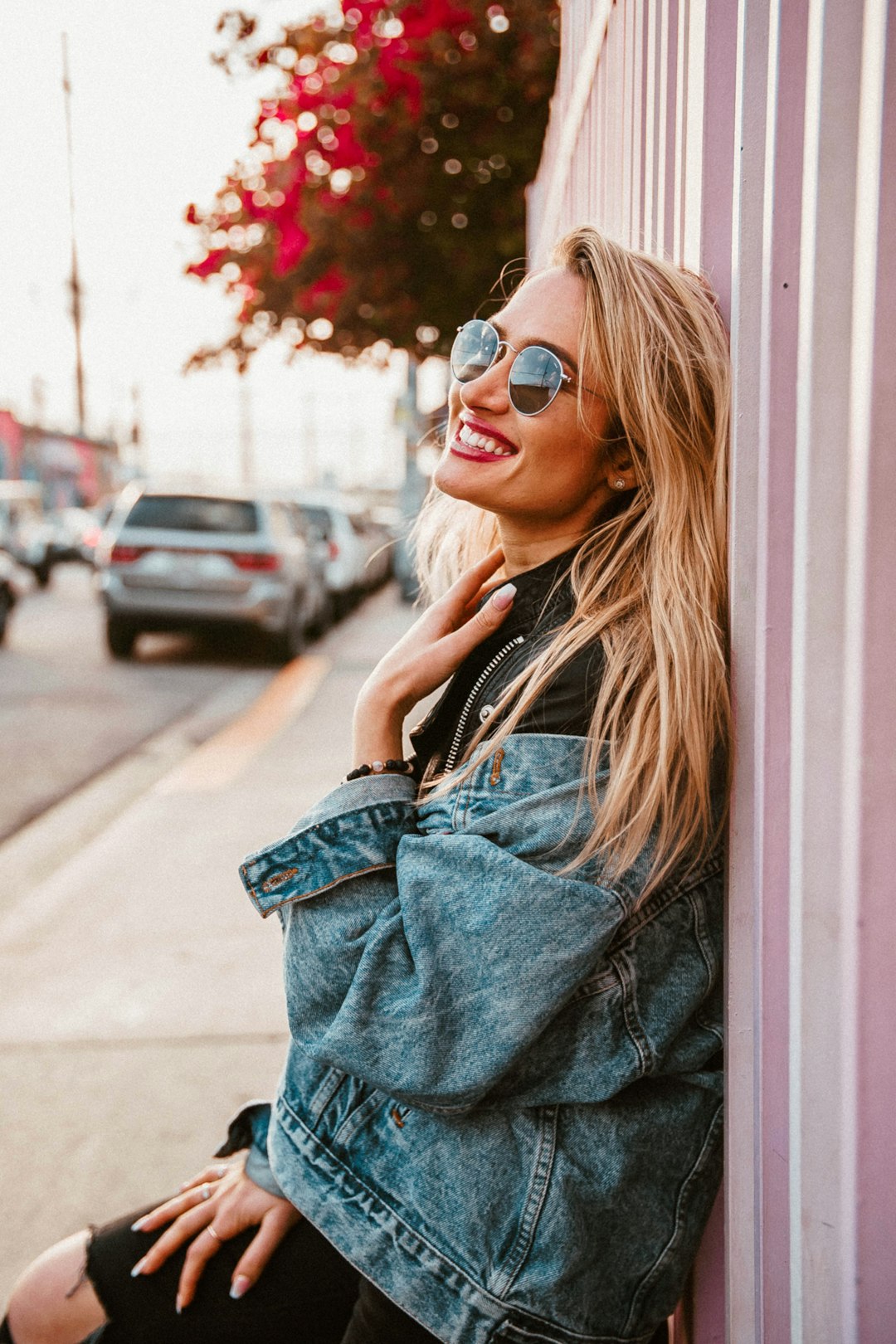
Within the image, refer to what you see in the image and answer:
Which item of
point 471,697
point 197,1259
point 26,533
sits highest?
point 471,697

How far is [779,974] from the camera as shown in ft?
3.56

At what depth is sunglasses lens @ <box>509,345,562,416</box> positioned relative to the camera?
1.48 meters

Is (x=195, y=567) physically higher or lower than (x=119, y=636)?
higher

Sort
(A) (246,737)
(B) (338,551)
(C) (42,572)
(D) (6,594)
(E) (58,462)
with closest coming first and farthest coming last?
(A) (246,737) → (D) (6,594) → (B) (338,551) → (C) (42,572) → (E) (58,462)

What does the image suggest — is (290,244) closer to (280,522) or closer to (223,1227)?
(280,522)

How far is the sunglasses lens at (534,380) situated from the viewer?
148 cm

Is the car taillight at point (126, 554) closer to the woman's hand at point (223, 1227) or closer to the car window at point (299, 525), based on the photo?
the car window at point (299, 525)

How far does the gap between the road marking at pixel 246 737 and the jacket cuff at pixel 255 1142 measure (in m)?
4.61

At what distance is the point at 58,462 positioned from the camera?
186 ft

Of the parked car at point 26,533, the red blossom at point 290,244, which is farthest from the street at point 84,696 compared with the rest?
the parked car at point 26,533

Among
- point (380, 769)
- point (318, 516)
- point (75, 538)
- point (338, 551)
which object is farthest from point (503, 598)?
point (75, 538)

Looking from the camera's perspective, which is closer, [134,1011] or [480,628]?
[480,628]

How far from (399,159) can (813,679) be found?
6.02 metres

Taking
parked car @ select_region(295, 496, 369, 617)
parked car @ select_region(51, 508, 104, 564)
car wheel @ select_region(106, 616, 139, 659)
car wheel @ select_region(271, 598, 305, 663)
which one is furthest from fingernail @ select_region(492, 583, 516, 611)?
parked car @ select_region(51, 508, 104, 564)
